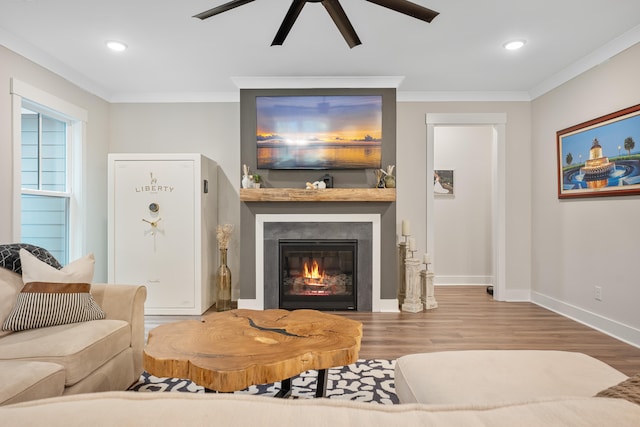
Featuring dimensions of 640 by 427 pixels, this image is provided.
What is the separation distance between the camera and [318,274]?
4250 mm

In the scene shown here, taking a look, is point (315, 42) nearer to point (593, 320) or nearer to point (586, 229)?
point (586, 229)

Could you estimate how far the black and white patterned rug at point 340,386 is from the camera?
212 cm

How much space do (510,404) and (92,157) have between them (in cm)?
497

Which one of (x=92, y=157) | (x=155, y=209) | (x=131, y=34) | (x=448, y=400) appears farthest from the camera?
(x=92, y=157)

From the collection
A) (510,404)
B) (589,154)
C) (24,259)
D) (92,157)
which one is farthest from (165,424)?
(92,157)

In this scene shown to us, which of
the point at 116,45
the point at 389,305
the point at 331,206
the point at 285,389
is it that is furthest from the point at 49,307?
the point at 389,305

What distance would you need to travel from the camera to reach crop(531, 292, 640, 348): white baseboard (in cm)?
311

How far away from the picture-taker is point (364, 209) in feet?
13.8

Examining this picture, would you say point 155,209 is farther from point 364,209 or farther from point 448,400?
point 448,400

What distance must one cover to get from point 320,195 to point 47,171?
284 centimetres

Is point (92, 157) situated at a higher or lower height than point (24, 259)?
higher

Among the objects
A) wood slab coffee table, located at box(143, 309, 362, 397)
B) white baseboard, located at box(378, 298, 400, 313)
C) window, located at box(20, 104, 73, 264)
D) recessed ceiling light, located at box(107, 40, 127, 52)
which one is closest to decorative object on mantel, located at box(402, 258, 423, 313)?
white baseboard, located at box(378, 298, 400, 313)

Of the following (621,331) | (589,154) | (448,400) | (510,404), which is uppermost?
(589,154)

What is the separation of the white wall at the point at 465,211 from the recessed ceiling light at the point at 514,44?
2326 millimetres
